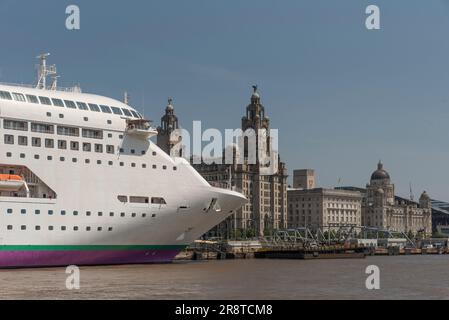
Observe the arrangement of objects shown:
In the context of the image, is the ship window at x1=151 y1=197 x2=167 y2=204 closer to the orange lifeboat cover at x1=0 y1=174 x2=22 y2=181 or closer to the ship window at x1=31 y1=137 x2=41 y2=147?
the ship window at x1=31 y1=137 x2=41 y2=147

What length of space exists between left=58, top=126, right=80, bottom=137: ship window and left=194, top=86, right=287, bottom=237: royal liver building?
9951 cm

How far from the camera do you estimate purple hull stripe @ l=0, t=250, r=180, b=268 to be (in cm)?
4016

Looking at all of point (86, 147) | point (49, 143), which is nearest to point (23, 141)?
point (49, 143)

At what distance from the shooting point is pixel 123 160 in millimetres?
45219

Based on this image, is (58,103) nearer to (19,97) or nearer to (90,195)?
(19,97)

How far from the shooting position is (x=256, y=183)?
153500 mm

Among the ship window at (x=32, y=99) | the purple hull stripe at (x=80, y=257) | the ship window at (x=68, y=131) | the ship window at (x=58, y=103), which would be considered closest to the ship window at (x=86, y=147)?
the ship window at (x=68, y=131)

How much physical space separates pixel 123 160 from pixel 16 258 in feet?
29.9

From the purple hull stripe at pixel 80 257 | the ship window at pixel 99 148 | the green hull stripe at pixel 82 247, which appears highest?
the ship window at pixel 99 148

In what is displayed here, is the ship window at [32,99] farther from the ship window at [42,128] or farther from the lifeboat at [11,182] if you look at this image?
the lifeboat at [11,182]

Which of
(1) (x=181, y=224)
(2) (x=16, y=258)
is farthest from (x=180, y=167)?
(2) (x=16, y=258)

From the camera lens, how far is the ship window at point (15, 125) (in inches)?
1638

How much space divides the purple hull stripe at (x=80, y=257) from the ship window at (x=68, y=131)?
7.01 metres

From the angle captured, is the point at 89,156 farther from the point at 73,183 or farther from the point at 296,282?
the point at 296,282
